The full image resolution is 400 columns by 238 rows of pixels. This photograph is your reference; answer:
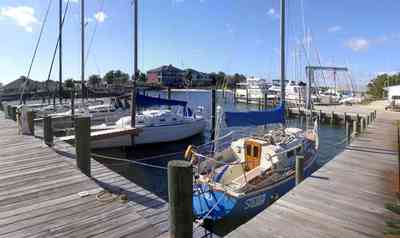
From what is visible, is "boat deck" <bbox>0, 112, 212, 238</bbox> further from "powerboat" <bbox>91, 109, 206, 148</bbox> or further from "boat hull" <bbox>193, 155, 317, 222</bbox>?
"powerboat" <bbox>91, 109, 206, 148</bbox>

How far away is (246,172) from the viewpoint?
9594mm

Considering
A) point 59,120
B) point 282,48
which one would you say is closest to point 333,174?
point 282,48

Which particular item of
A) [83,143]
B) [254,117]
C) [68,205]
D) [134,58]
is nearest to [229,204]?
[254,117]

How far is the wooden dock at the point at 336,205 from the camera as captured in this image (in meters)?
4.90

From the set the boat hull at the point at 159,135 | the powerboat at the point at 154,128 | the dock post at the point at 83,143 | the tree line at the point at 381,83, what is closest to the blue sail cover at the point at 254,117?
the dock post at the point at 83,143

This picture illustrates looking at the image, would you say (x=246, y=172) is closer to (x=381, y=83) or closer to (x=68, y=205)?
(x=68, y=205)

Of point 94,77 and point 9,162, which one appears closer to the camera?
point 9,162

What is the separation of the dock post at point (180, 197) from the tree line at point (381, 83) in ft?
214

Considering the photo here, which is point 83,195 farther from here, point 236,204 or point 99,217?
point 236,204

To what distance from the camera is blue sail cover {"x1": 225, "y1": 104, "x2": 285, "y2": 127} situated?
34.6ft

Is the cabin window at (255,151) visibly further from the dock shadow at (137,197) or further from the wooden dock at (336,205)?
the dock shadow at (137,197)

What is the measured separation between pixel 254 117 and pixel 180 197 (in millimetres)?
7751

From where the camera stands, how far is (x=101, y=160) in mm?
16266

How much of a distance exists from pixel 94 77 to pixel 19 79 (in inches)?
1500
